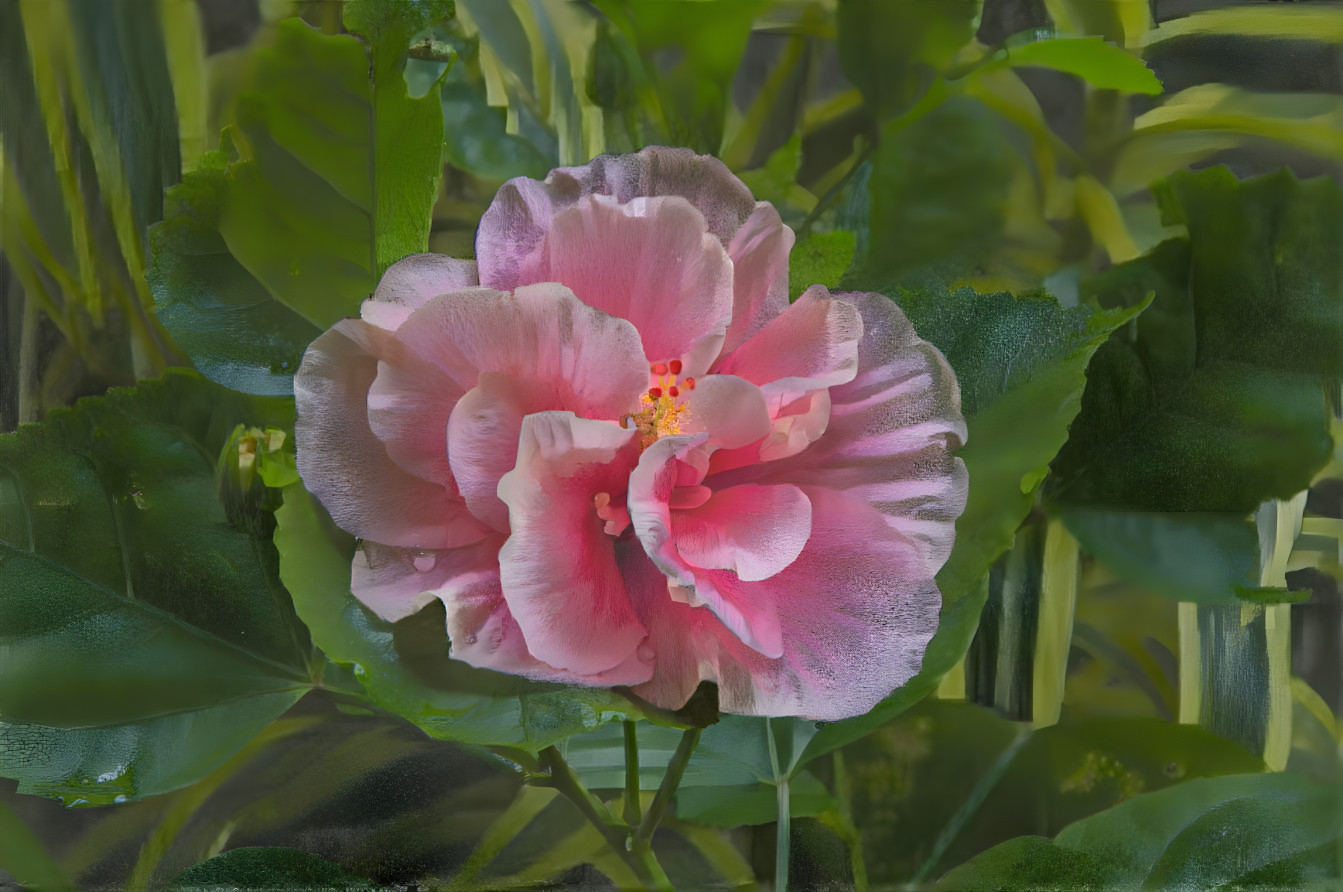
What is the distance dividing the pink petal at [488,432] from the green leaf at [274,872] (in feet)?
0.36

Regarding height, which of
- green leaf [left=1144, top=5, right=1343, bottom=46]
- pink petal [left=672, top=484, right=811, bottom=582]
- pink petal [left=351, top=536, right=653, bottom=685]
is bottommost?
pink petal [left=351, top=536, right=653, bottom=685]

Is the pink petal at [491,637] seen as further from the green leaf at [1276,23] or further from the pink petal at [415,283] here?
the green leaf at [1276,23]

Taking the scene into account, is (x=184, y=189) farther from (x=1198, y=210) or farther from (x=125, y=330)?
(x=1198, y=210)

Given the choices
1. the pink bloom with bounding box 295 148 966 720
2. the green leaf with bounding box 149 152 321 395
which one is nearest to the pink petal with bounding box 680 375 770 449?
the pink bloom with bounding box 295 148 966 720

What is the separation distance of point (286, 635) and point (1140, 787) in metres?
0.21

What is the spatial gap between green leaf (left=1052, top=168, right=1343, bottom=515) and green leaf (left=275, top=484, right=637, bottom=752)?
14 cm

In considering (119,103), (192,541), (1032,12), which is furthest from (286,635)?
(1032,12)

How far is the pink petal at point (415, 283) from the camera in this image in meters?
0.21

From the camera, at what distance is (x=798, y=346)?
0.71 ft

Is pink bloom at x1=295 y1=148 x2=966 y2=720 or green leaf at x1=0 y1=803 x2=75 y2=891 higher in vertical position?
pink bloom at x1=295 y1=148 x2=966 y2=720

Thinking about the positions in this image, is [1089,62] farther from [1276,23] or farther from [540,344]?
[540,344]

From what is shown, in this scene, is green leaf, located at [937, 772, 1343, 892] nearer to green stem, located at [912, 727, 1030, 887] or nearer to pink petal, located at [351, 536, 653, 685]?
green stem, located at [912, 727, 1030, 887]

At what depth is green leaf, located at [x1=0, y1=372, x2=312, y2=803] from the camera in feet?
0.79

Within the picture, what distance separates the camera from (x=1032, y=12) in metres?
0.25
